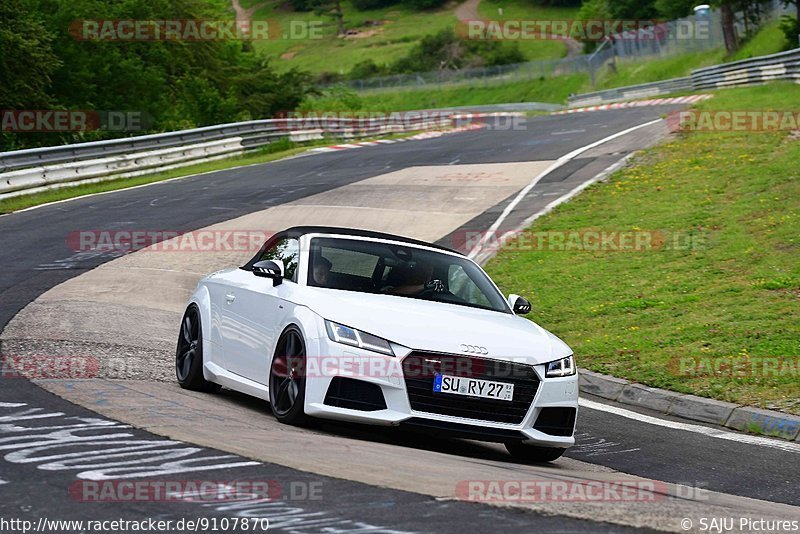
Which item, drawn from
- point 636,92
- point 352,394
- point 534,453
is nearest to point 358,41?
point 636,92

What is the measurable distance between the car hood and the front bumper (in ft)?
0.39

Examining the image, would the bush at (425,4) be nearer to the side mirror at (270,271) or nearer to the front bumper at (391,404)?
the side mirror at (270,271)

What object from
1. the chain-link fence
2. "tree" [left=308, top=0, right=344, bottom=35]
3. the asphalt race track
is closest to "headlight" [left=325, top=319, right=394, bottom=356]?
the asphalt race track

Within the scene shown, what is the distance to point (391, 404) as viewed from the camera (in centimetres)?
778

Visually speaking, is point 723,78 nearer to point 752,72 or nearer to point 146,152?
point 752,72

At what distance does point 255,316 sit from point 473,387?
2.06 m

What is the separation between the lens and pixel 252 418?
8.49 metres

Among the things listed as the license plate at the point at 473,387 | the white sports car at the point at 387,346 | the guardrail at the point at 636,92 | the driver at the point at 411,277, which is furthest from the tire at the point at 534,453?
the guardrail at the point at 636,92

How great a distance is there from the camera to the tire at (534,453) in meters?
8.45

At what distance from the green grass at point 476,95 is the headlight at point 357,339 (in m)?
73.5

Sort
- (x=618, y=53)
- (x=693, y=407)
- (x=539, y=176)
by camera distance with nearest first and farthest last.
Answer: (x=693, y=407)
(x=539, y=176)
(x=618, y=53)

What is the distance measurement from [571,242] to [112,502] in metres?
14.3

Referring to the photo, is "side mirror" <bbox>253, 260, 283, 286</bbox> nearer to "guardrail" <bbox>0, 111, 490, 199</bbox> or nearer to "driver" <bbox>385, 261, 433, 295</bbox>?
"driver" <bbox>385, 261, 433, 295</bbox>

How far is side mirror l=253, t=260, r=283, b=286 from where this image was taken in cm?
908
